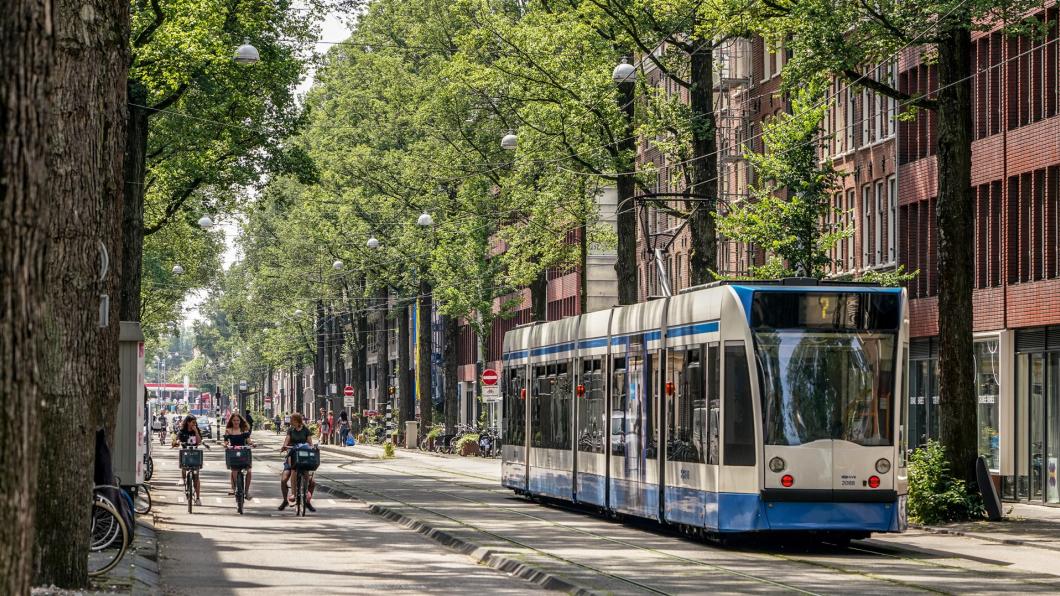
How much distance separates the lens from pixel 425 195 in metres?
71.7

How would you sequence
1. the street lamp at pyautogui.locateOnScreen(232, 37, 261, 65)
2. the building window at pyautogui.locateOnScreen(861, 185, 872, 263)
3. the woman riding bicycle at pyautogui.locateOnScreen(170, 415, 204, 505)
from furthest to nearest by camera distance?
the building window at pyautogui.locateOnScreen(861, 185, 872, 263), the street lamp at pyautogui.locateOnScreen(232, 37, 261, 65), the woman riding bicycle at pyautogui.locateOnScreen(170, 415, 204, 505)

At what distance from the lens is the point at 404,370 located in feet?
279

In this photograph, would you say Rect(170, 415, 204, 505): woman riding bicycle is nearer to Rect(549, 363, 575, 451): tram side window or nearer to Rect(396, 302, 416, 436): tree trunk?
Rect(549, 363, 575, 451): tram side window

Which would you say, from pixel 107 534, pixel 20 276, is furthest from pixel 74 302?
pixel 20 276

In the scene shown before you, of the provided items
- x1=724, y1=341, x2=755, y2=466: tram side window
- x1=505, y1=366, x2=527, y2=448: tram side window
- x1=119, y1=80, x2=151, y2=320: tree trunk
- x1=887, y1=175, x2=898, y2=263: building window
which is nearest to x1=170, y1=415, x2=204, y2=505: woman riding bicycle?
x1=119, y1=80, x2=151, y2=320: tree trunk

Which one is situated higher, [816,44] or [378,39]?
[378,39]

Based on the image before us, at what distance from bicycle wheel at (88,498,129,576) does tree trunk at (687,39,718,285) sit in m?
19.8

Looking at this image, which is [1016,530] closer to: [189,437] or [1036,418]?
[1036,418]

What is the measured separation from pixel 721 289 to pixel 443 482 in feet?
87.3

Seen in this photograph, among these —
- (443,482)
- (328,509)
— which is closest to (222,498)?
(328,509)

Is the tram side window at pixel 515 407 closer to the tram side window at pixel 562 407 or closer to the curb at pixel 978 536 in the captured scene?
the tram side window at pixel 562 407

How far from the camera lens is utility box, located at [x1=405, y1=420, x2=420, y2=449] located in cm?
8794

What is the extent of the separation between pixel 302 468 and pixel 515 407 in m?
5.43

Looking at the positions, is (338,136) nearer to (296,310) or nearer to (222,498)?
(296,310)
